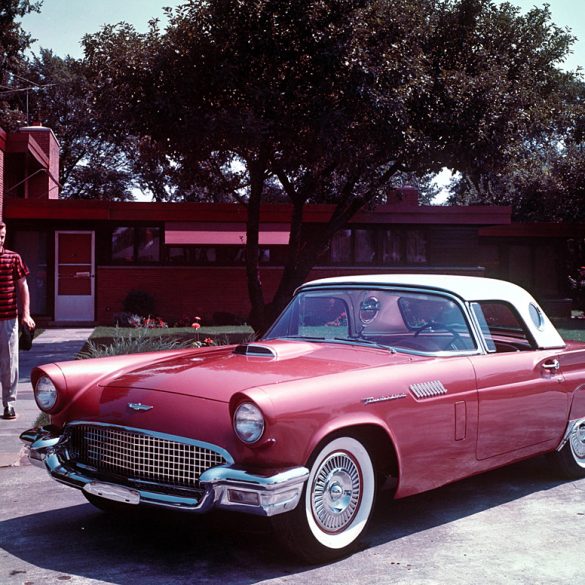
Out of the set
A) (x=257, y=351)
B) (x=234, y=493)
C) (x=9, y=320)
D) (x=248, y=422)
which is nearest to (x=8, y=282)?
(x=9, y=320)

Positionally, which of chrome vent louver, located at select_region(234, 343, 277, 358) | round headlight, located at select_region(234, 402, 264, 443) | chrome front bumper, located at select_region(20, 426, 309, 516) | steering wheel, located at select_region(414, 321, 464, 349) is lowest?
chrome front bumper, located at select_region(20, 426, 309, 516)

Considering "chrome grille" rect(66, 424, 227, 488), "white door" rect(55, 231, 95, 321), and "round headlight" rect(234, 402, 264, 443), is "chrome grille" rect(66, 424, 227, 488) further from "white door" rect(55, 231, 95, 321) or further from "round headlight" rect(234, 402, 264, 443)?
"white door" rect(55, 231, 95, 321)

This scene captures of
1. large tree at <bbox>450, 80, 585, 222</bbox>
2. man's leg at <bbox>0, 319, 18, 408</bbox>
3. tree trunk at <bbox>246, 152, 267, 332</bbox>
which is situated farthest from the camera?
large tree at <bbox>450, 80, 585, 222</bbox>

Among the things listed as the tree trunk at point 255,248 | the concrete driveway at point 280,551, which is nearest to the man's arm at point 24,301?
the concrete driveway at point 280,551

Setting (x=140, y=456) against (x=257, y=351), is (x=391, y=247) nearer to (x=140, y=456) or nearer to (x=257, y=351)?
(x=257, y=351)

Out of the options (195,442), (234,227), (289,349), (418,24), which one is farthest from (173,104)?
(195,442)

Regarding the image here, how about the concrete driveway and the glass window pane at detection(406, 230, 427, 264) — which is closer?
the concrete driveway

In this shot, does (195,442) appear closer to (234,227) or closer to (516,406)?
(516,406)

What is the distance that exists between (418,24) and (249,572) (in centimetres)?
1209

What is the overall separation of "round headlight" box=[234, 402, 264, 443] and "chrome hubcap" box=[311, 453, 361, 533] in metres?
0.41

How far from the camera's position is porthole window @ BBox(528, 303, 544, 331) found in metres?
5.81

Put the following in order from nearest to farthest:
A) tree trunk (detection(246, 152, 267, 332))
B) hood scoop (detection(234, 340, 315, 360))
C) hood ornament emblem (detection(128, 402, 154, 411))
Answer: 1. hood ornament emblem (detection(128, 402, 154, 411))
2. hood scoop (detection(234, 340, 315, 360))
3. tree trunk (detection(246, 152, 267, 332))

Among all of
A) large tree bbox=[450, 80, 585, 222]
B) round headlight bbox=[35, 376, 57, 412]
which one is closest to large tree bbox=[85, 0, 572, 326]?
large tree bbox=[450, 80, 585, 222]

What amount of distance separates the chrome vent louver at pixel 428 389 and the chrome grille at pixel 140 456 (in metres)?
1.19
